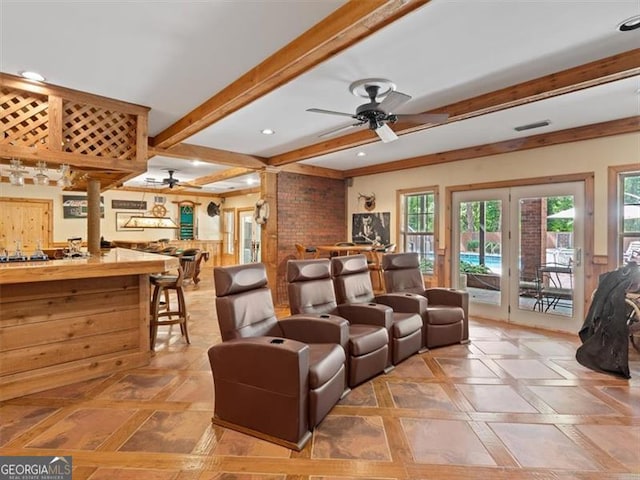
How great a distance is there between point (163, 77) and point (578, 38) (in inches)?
122

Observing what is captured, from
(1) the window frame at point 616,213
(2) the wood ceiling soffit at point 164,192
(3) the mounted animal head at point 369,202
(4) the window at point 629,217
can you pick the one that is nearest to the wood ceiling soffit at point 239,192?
(2) the wood ceiling soffit at point 164,192

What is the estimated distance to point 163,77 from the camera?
9.78 feet

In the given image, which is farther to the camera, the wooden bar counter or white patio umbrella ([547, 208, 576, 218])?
white patio umbrella ([547, 208, 576, 218])

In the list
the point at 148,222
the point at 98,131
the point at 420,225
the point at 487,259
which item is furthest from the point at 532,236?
the point at 148,222

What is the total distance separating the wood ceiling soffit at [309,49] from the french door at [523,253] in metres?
3.87

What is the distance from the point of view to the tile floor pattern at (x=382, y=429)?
1.98 metres

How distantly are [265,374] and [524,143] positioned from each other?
15.2 feet

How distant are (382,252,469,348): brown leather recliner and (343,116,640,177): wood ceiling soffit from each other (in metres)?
1.93

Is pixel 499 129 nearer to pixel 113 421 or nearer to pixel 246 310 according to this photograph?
pixel 246 310

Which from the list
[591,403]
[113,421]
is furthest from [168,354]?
[591,403]

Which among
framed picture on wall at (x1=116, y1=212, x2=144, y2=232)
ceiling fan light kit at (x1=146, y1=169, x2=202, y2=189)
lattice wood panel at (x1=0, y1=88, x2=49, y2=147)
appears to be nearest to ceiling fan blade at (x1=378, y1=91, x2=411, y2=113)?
lattice wood panel at (x1=0, y1=88, x2=49, y2=147)

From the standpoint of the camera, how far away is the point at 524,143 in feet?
15.9

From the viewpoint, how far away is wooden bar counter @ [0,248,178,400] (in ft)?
9.20

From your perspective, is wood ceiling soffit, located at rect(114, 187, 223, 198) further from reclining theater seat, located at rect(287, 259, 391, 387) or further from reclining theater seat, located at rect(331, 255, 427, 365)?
reclining theater seat, located at rect(287, 259, 391, 387)
